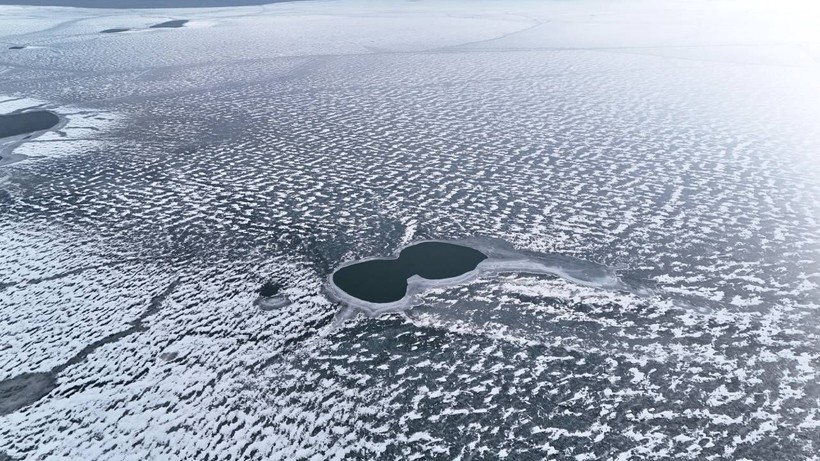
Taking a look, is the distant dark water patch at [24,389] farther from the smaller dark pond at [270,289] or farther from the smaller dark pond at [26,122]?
the smaller dark pond at [26,122]

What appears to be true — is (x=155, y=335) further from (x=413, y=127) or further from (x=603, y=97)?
(x=603, y=97)

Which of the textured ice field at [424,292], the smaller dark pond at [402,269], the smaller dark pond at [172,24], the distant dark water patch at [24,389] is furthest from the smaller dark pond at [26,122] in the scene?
the smaller dark pond at [172,24]

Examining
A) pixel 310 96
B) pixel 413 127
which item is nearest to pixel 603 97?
pixel 413 127

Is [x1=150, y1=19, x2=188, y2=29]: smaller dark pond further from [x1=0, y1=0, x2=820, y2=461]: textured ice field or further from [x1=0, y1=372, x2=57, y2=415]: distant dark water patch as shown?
[x1=0, y1=372, x2=57, y2=415]: distant dark water patch

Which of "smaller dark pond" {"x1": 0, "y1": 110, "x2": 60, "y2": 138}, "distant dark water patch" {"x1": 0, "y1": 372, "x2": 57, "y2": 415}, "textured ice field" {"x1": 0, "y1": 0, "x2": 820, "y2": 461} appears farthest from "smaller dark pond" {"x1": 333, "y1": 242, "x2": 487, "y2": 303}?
"smaller dark pond" {"x1": 0, "y1": 110, "x2": 60, "y2": 138}

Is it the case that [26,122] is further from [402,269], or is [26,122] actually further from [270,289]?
[402,269]
